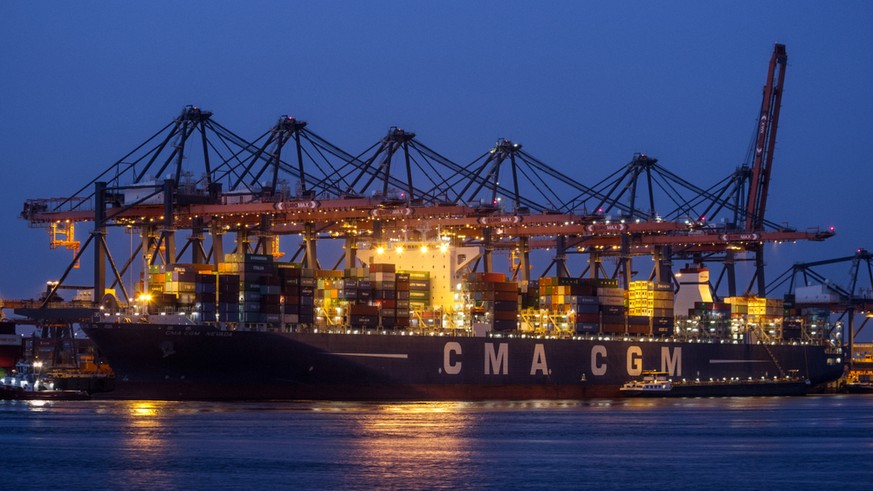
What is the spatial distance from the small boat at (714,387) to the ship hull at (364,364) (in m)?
1.11

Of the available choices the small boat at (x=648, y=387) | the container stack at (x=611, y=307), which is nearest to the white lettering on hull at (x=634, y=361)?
the small boat at (x=648, y=387)

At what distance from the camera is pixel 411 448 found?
34.6 m

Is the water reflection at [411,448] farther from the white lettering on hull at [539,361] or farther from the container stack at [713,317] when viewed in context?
the container stack at [713,317]

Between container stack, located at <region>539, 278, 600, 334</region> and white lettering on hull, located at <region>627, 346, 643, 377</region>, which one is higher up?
container stack, located at <region>539, 278, 600, 334</region>

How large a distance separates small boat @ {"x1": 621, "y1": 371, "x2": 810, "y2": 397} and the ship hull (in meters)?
1.11

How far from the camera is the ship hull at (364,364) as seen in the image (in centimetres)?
5459

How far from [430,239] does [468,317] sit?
706 cm

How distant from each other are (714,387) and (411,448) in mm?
43205

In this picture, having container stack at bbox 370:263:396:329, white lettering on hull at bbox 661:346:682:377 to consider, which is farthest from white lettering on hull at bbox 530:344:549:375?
white lettering on hull at bbox 661:346:682:377

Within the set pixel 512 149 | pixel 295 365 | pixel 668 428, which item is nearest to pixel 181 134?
pixel 295 365

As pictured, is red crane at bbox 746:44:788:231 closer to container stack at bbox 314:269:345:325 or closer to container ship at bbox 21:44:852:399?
container ship at bbox 21:44:852:399

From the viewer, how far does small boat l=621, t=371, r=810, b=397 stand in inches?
2719

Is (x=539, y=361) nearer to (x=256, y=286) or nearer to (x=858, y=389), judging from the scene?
(x=256, y=286)

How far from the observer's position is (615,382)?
70312 mm
